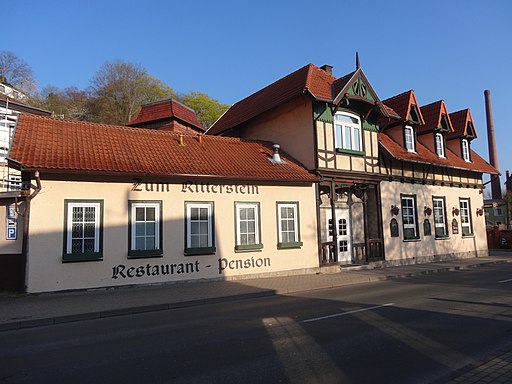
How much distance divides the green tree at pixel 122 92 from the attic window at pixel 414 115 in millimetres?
31375

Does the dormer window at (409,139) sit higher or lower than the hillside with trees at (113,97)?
lower

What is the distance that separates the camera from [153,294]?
440 inches

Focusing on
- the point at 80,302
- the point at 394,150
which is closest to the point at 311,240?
the point at 394,150

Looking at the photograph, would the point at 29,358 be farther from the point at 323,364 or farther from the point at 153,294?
the point at 153,294

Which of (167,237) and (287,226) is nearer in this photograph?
(167,237)

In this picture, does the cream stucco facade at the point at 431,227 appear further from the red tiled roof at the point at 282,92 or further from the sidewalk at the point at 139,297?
the red tiled roof at the point at 282,92

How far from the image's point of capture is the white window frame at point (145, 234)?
12594 millimetres

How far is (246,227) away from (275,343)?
28.5ft

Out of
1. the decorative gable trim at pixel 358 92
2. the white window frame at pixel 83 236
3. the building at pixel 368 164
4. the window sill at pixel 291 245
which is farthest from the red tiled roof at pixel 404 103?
the white window frame at pixel 83 236

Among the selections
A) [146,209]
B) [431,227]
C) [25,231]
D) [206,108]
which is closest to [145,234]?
[146,209]

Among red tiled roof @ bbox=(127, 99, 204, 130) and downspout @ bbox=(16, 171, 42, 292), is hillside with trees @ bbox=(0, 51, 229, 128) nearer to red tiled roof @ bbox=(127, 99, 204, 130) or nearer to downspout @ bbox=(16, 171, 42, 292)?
red tiled roof @ bbox=(127, 99, 204, 130)

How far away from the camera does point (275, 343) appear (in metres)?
6.09

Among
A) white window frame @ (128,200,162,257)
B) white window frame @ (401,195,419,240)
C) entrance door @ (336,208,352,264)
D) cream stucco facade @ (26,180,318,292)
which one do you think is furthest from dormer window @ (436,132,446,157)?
white window frame @ (128,200,162,257)

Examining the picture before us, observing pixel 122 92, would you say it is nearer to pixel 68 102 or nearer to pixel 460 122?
pixel 68 102
